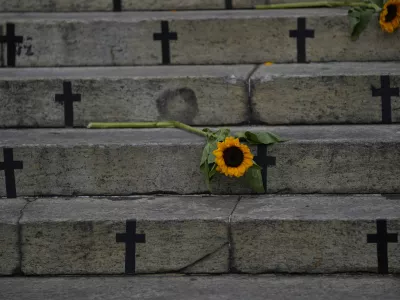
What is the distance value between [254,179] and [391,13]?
1.37 metres

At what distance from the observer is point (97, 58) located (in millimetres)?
5285

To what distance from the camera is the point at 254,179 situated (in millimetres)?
4324

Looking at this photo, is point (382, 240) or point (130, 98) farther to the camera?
point (130, 98)

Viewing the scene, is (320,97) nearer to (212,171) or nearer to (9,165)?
(212,171)

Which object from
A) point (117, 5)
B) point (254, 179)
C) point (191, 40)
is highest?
point (117, 5)

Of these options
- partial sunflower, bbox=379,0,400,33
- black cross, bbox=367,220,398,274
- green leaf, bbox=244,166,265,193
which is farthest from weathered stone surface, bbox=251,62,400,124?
black cross, bbox=367,220,398,274

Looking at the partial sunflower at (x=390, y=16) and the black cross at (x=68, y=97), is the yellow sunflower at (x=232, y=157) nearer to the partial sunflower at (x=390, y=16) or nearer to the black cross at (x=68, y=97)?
the black cross at (x=68, y=97)

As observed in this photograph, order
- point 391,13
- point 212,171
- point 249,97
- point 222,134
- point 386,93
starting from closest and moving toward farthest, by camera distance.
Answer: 1. point 212,171
2. point 222,134
3. point 386,93
4. point 249,97
5. point 391,13

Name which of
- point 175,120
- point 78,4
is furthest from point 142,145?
point 78,4

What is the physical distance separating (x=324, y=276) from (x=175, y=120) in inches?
49.6

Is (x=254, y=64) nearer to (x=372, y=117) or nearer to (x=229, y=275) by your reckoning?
(x=372, y=117)

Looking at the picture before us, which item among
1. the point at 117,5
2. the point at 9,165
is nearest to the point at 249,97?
the point at 9,165

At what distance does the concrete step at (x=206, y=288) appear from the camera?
12.6ft

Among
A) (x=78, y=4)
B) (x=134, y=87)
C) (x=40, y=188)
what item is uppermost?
(x=78, y=4)
